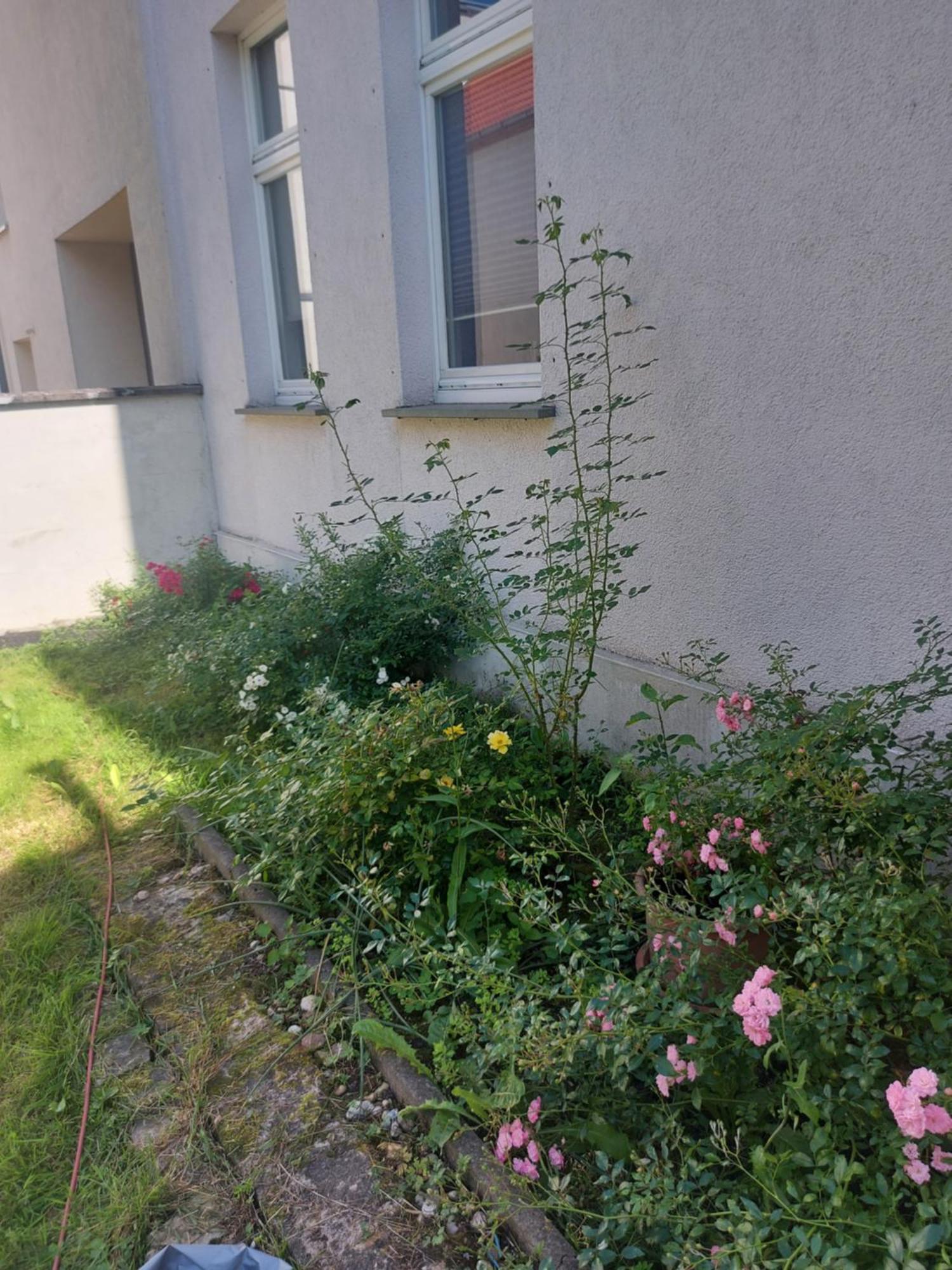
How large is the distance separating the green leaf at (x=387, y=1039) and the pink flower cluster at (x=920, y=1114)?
1.14 m

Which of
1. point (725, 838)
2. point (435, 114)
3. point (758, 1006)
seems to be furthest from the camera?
point (435, 114)

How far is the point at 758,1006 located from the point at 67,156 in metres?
10.3

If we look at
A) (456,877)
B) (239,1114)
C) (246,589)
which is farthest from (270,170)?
(239,1114)

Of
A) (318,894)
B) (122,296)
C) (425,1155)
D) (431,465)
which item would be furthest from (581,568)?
(122,296)

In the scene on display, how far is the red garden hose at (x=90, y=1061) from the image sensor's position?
1.92 meters

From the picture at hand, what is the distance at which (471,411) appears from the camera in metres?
3.84

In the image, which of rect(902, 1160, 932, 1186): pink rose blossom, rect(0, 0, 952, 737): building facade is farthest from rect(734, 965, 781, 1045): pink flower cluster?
rect(0, 0, 952, 737): building facade

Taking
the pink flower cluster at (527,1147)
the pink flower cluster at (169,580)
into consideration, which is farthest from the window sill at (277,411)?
the pink flower cluster at (527,1147)

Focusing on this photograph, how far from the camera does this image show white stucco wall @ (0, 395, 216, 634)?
6586mm

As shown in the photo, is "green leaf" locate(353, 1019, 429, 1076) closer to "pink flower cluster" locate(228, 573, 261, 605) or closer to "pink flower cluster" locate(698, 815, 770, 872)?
"pink flower cluster" locate(698, 815, 770, 872)

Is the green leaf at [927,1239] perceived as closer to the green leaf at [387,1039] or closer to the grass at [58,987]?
the green leaf at [387,1039]

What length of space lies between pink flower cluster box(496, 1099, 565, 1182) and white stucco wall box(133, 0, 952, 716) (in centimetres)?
149

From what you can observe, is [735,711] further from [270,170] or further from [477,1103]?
[270,170]

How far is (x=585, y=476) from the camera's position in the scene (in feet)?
11.1
